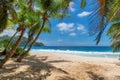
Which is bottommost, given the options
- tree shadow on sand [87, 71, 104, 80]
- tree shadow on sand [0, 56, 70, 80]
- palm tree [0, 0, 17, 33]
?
tree shadow on sand [87, 71, 104, 80]

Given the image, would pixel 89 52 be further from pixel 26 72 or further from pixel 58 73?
pixel 26 72

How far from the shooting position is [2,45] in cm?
2494

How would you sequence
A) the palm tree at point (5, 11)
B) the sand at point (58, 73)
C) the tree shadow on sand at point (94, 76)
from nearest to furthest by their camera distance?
the palm tree at point (5, 11)
the sand at point (58, 73)
the tree shadow on sand at point (94, 76)

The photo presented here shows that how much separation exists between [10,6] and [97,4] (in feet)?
24.4

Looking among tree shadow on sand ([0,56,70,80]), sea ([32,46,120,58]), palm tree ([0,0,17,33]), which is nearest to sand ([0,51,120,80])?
tree shadow on sand ([0,56,70,80])

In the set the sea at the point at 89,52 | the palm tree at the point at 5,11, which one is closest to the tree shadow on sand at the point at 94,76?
the palm tree at the point at 5,11

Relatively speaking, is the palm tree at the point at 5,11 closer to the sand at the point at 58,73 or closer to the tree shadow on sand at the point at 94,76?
the sand at the point at 58,73

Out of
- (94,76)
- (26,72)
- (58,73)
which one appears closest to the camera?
(26,72)

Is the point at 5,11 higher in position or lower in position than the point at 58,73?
higher

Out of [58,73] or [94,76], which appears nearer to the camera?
[58,73]

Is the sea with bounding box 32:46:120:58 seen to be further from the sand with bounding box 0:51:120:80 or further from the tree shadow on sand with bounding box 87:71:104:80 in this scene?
the tree shadow on sand with bounding box 87:71:104:80

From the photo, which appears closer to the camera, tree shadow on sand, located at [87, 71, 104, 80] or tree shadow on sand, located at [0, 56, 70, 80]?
tree shadow on sand, located at [0, 56, 70, 80]

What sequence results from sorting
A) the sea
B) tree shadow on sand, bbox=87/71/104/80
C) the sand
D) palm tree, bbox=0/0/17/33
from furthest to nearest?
1. the sea
2. tree shadow on sand, bbox=87/71/104/80
3. the sand
4. palm tree, bbox=0/0/17/33

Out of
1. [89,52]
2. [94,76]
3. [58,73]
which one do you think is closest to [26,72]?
[58,73]
